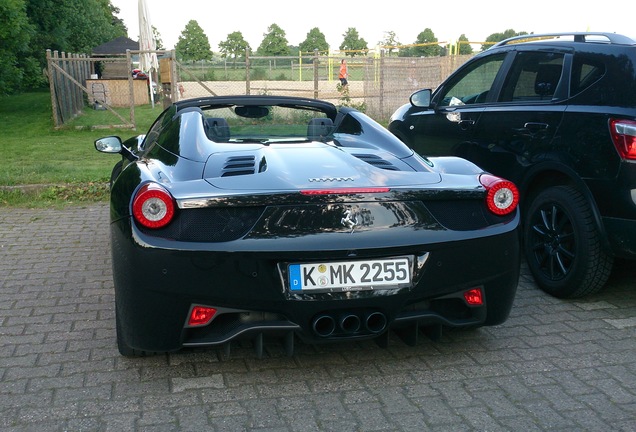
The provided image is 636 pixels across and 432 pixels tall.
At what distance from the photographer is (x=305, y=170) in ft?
11.5

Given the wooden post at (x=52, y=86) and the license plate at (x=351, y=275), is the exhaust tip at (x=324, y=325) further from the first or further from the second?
the wooden post at (x=52, y=86)

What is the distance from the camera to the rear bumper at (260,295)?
124 inches

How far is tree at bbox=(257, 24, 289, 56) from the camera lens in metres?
88.1

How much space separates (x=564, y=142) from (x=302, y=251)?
2.43 metres

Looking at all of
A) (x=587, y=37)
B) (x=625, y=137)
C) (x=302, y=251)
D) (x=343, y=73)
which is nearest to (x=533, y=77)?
(x=587, y=37)

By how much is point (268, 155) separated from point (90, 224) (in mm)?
4028

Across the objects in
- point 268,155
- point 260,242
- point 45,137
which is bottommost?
point 45,137

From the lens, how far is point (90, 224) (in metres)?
7.18

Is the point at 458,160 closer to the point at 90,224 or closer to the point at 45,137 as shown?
the point at 90,224

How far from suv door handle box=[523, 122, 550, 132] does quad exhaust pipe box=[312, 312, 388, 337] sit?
2.35 metres

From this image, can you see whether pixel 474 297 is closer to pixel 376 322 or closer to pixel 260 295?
pixel 376 322

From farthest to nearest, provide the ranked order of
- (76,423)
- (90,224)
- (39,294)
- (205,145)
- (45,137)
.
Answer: (45,137), (90,224), (39,294), (205,145), (76,423)

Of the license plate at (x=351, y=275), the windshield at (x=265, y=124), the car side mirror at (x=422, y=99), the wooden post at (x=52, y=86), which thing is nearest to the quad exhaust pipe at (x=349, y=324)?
the license plate at (x=351, y=275)

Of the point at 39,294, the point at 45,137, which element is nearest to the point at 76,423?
the point at 39,294
